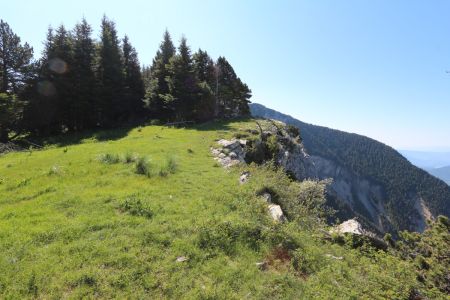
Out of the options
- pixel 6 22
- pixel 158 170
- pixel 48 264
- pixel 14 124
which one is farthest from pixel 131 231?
pixel 6 22

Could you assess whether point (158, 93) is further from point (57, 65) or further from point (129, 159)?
point (129, 159)

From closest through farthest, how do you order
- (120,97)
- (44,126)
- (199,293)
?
(199,293), (44,126), (120,97)

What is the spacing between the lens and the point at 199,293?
25.6 ft

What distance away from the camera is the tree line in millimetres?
38500

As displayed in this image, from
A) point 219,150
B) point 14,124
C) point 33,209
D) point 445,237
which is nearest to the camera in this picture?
point 33,209

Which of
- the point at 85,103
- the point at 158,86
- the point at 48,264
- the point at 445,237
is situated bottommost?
the point at 445,237

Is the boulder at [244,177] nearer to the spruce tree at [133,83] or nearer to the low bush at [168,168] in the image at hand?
the low bush at [168,168]

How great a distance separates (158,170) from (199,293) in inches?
411

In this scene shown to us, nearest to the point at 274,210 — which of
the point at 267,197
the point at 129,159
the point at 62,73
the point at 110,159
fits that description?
the point at 267,197

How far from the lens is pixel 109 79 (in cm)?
4628

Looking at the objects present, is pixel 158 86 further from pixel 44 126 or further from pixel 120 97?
pixel 44 126

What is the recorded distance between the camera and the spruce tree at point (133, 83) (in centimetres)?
5115

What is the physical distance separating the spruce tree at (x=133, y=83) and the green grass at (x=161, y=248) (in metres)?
36.8

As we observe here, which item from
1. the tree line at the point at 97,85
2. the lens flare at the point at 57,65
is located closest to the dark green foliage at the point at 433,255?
the tree line at the point at 97,85
